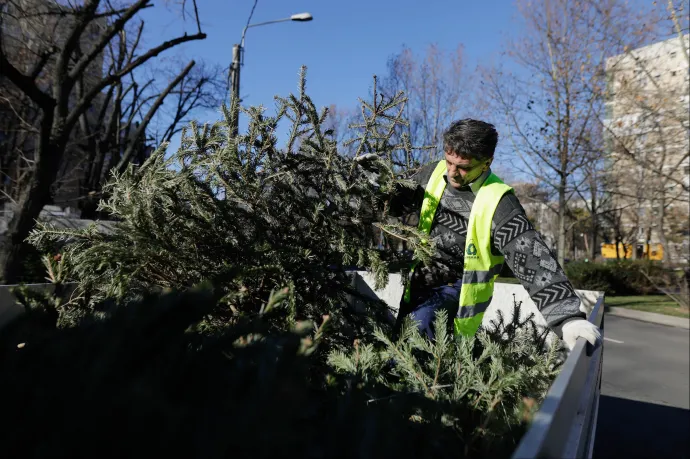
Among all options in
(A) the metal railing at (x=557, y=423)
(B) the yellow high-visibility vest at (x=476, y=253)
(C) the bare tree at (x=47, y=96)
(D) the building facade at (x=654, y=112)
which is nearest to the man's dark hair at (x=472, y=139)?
(B) the yellow high-visibility vest at (x=476, y=253)

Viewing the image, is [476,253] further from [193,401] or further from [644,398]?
[644,398]

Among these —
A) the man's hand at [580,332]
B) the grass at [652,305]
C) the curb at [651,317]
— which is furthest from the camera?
the grass at [652,305]

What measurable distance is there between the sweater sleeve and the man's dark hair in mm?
268

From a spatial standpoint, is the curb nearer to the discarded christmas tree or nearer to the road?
the road

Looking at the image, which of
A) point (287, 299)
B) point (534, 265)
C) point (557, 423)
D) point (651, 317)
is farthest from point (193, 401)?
point (651, 317)

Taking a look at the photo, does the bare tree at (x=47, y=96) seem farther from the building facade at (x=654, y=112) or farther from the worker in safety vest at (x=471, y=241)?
the building facade at (x=654, y=112)

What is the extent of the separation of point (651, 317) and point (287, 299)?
1558 cm

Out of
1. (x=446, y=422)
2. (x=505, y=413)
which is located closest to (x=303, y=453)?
(x=446, y=422)

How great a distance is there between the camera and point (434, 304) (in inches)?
109

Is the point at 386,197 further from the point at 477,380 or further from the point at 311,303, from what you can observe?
the point at 477,380

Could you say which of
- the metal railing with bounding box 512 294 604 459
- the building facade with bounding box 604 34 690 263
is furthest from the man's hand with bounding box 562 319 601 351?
the building facade with bounding box 604 34 690 263

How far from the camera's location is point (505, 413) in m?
1.54

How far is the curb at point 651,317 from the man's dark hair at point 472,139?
44.9 ft

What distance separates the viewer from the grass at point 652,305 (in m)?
15.4
